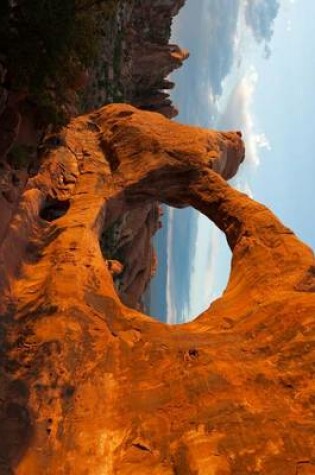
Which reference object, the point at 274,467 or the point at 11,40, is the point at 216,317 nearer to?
the point at 274,467

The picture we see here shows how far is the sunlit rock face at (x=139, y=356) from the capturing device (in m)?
10.5

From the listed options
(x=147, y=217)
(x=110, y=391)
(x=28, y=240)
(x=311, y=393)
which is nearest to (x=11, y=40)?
(x=28, y=240)

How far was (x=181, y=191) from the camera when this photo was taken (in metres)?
24.6

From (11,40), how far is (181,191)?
40.4ft

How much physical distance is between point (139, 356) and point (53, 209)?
33.3 feet

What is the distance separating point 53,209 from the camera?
22188 millimetres

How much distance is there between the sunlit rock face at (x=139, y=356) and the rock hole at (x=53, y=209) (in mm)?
60

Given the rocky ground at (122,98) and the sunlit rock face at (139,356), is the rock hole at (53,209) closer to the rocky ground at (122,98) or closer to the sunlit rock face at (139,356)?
the sunlit rock face at (139,356)

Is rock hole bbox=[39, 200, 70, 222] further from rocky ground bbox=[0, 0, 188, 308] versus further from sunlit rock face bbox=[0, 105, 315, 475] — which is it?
rocky ground bbox=[0, 0, 188, 308]

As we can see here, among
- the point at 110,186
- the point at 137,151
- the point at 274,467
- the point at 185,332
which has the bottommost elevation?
the point at 274,467

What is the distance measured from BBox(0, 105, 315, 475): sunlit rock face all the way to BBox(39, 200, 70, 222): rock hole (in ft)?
0.20

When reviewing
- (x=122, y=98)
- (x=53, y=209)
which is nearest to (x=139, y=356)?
(x=53, y=209)

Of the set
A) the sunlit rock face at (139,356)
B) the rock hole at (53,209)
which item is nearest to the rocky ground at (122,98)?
the rock hole at (53,209)

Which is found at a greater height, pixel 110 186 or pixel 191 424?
pixel 110 186
